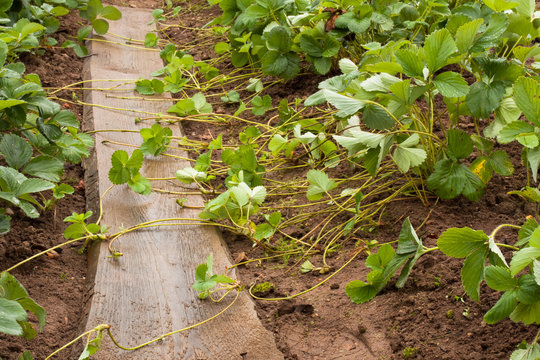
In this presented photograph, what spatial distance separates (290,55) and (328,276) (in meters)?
1.30

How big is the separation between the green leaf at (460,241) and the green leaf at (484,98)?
56cm

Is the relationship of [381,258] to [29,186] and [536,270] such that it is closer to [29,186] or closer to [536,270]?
[536,270]

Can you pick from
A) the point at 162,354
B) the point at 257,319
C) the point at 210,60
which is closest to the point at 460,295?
the point at 257,319

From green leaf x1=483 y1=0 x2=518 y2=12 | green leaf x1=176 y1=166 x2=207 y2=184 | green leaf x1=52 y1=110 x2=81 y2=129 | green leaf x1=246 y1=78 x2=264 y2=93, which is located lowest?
green leaf x1=246 y1=78 x2=264 y2=93

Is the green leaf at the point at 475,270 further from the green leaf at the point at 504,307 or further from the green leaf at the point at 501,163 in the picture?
the green leaf at the point at 501,163

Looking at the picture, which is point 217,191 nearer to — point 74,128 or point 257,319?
point 74,128

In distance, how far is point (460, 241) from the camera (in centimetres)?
130

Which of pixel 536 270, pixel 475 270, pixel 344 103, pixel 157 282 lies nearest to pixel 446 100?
pixel 344 103

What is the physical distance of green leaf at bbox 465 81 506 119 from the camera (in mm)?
1731

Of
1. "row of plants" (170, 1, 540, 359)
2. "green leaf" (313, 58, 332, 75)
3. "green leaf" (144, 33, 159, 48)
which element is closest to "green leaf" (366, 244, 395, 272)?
"row of plants" (170, 1, 540, 359)

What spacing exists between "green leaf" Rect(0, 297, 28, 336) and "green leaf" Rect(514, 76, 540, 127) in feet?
3.85

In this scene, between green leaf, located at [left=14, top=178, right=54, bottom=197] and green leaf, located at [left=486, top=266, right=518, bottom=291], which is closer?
green leaf, located at [left=486, top=266, right=518, bottom=291]

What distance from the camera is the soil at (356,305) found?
1.51 metres

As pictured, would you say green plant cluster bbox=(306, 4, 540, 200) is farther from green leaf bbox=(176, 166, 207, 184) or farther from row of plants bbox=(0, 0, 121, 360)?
row of plants bbox=(0, 0, 121, 360)
